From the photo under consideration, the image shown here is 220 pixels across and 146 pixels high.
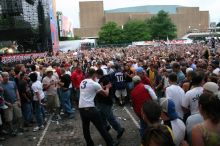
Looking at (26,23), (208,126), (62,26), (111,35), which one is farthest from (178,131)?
(111,35)

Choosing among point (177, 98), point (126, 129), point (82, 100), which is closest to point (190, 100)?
point (177, 98)

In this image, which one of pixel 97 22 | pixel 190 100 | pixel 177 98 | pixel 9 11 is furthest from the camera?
pixel 97 22

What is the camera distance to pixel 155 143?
3158 millimetres

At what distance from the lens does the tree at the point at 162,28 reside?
4481 inches

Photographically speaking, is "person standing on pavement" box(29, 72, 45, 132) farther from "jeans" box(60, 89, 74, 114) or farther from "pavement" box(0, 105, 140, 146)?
"jeans" box(60, 89, 74, 114)

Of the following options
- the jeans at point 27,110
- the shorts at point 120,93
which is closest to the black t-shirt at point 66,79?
the jeans at point 27,110

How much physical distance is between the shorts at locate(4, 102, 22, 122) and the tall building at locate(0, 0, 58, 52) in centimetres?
3384

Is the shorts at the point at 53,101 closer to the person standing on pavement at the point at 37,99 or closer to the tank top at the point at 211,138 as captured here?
the person standing on pavement at the point at 37,99

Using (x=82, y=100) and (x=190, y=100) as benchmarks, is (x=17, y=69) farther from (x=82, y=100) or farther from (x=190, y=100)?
(x=190, y=100)

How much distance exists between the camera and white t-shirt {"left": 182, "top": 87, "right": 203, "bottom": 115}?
20.5 ft

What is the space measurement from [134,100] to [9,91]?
13.3 ft

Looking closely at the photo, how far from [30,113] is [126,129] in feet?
10.0

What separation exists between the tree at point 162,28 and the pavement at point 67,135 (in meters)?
103

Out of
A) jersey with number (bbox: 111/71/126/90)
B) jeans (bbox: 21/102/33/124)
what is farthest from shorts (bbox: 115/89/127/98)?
jeans (bbox: 21/102/33/124)
